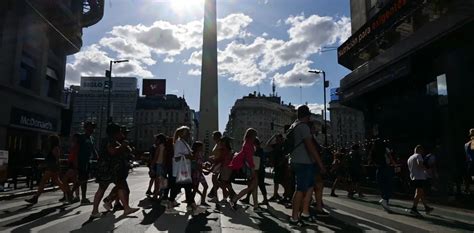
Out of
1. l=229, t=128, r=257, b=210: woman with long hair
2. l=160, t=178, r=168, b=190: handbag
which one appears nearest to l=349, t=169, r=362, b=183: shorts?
l=229, t=128, r=257, b=210: woman with long hair

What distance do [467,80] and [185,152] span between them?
12414mm

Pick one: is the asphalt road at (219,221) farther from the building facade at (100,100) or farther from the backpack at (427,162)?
the building facade at (100,100)

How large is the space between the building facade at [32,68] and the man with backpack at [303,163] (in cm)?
1452

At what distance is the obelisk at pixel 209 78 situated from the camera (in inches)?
1783

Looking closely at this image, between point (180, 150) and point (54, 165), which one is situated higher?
point (180, 150)

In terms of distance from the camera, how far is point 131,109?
114 m

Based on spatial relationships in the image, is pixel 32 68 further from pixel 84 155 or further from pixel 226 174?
pixel 226 174

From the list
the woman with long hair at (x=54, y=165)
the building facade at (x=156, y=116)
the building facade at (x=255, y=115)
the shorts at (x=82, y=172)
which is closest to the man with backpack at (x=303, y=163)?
the shorts at (x=82, y=172)

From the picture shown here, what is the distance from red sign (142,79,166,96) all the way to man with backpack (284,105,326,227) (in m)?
78.6

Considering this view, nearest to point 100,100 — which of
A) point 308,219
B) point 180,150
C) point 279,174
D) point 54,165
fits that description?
point 54,165

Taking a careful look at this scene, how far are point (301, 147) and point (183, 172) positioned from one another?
2485 mm

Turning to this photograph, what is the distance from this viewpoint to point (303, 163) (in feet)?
20.9

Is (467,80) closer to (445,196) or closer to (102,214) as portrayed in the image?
(445,196)

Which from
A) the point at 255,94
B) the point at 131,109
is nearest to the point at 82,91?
the point at 131,109
